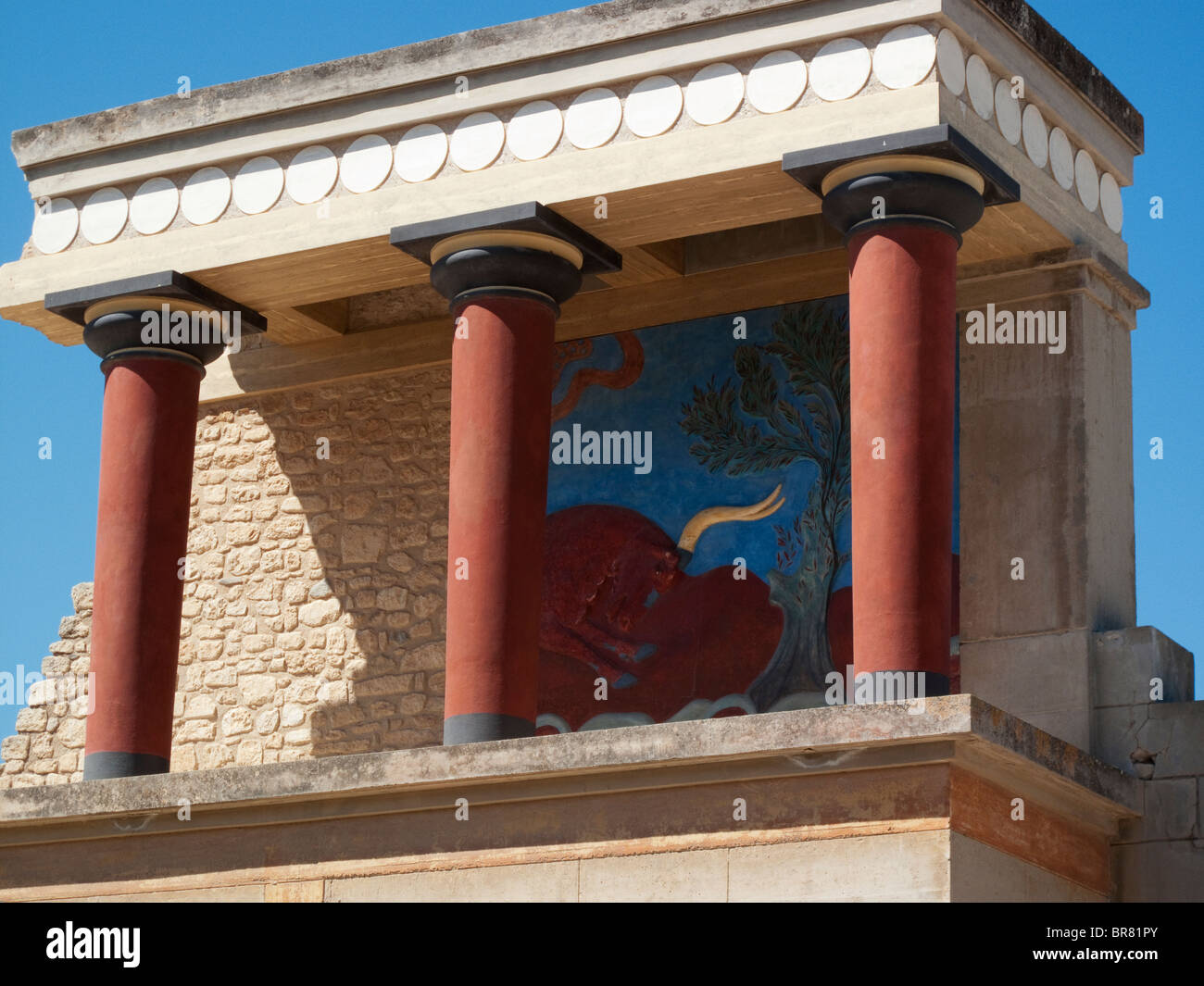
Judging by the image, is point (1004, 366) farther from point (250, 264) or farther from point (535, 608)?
point (250, 264)

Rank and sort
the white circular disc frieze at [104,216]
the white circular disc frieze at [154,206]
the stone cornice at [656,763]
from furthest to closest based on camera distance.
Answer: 1. the white circular disc frieze at [104,216]
2. the white circular disc frieze at [154,206]
3. the stone cornice at [656,763]

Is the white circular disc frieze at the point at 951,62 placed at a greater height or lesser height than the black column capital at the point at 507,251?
greater

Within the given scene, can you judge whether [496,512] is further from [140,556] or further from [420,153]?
[140,556]

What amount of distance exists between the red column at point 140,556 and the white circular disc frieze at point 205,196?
84 cm

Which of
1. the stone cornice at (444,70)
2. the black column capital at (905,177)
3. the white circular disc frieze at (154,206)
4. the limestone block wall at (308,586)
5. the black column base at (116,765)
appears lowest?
the black column base at (116,765)

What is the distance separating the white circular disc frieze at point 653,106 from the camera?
1147 cm

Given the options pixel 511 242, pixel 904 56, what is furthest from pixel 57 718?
pixel 904 56

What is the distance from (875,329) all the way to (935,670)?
1.67 m

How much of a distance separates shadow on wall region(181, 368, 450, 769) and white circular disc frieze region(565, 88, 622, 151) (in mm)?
2655

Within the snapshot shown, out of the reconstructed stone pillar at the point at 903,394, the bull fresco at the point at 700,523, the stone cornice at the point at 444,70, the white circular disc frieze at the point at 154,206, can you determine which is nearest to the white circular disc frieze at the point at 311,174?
the stone cornice at the point at 444,70

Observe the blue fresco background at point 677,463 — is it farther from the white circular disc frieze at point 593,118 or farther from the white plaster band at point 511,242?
the white circular disc frieze at point 593,118

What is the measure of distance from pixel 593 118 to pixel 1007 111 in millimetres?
2151

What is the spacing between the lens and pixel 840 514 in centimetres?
1241
